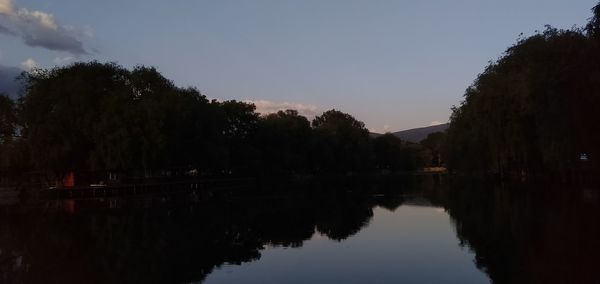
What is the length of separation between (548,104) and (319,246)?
20.6 meters

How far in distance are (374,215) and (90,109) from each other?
3753 centimetres

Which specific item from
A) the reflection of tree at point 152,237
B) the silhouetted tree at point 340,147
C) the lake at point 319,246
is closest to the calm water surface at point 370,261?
the lake at point 319,246

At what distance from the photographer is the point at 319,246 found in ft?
70.5

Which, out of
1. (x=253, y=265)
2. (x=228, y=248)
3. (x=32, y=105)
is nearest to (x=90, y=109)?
(x=32, y=105)

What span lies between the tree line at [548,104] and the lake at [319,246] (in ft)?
13.1

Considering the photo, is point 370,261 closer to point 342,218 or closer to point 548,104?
point 342,218

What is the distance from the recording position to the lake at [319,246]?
1579cm

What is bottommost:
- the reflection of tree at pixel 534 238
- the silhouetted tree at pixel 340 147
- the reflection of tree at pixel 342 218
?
the reflection of tree at pixel 534 238

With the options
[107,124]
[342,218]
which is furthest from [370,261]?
[107,124]

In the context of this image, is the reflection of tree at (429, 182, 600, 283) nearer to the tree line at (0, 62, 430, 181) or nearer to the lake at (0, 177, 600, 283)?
the lake at (0, 177, 600, 283)

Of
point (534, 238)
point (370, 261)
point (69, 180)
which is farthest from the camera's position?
point (69, 180)

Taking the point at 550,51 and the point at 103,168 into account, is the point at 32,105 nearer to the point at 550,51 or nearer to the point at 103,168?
the point at 103,168

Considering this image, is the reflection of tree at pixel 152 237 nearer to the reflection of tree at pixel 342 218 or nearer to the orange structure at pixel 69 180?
the reflection of tree at pixel 342 218

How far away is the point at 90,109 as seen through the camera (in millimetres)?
59094
